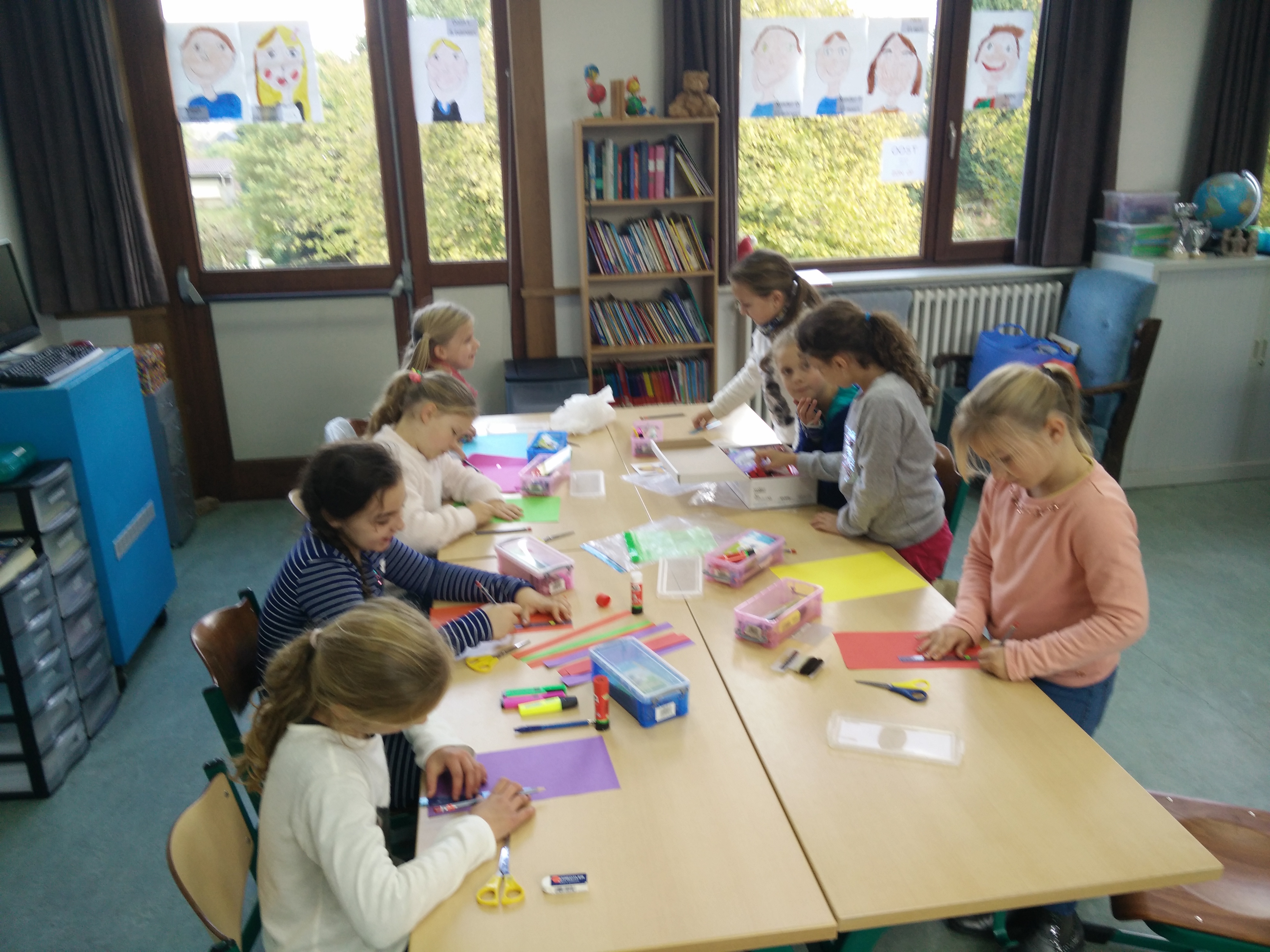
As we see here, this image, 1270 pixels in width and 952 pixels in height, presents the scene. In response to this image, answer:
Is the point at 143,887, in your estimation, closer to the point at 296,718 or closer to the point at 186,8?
the point at 296,718

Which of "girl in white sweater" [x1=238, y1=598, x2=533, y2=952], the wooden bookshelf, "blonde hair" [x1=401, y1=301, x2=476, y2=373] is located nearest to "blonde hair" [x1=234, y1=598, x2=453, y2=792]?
"girl in white sweater" [x1=238, y1=598, x2=533, y2=952]

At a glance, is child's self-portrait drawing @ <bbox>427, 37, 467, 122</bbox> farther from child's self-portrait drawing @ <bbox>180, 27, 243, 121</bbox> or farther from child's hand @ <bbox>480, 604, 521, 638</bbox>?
child's hand @ <bbox>480, 604, 521, 638</bbox>

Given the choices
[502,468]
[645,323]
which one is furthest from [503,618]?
[645,323]

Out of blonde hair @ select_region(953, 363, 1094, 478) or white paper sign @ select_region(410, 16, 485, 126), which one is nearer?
blonde hair @ select_region(953, 363, 1094, 478)

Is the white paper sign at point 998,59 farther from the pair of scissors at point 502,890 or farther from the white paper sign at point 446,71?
the pair of scissors at point 502,890

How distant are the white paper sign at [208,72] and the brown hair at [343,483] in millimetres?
3117

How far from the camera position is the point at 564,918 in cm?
124

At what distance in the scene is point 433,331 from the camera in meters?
3.17

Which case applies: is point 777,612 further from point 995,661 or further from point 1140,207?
point 1140,207

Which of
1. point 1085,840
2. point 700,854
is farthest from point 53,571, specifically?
point 1085,840

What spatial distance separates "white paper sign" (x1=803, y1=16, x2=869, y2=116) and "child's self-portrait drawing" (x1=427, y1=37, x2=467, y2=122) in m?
1.61

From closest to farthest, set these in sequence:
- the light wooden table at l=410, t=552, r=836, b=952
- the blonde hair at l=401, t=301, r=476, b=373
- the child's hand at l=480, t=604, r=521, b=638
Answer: the light wooden table at l=410, t=552, r=836, b=952 → the child's hand at l=480, t=604, r=521, b=638 → the blonde hair at l=401, t=301, r=476, b=373

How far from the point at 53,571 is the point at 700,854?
2.25 m

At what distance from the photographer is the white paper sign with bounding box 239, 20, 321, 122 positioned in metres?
4.21
